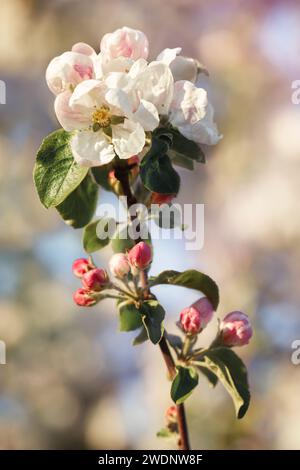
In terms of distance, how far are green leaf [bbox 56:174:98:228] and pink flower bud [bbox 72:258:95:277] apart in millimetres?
55

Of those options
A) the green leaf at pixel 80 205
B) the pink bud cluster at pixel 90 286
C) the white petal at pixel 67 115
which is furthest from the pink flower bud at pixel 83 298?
the white petal at pixel 67 115

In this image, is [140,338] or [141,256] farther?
[140,338]

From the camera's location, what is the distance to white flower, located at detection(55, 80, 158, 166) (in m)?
0.75

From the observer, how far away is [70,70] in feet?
2.60

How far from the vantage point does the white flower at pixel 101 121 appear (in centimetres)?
75

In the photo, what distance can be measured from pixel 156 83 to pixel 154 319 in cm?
28

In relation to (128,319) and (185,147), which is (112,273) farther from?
(185,147)

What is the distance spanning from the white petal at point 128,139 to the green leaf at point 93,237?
19 centimetres

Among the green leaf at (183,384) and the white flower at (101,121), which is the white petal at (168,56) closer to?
the white flower at (101,121)

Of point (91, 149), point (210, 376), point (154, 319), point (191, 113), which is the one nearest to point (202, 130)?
point (191, 113)
